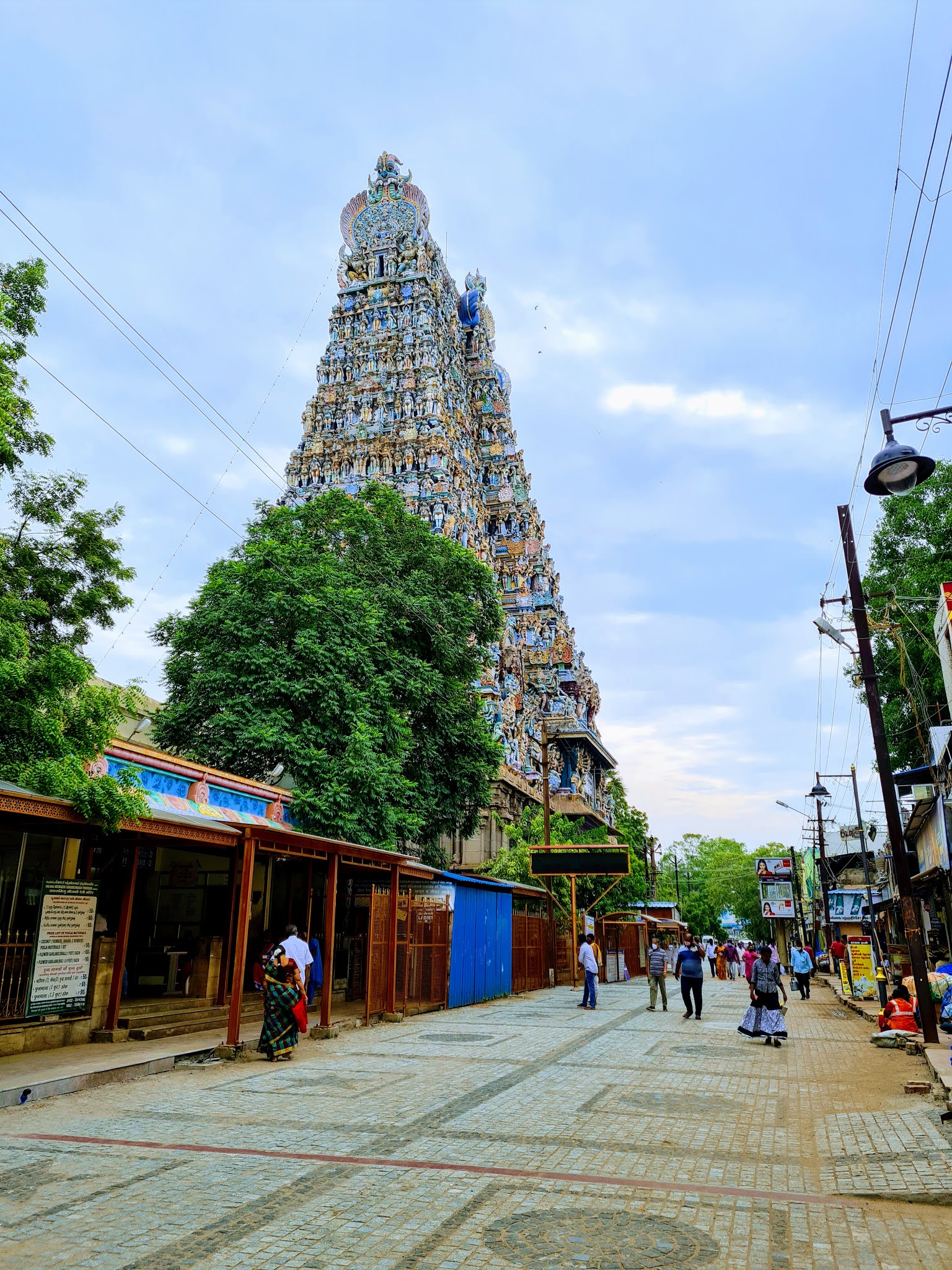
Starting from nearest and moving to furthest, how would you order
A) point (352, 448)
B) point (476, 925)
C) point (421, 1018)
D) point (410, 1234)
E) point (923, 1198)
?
point (410, 1234) → point (923, 1198) → point (421, 1018) → point (476, 925) → point (352, 448)

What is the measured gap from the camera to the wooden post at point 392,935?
1645cm

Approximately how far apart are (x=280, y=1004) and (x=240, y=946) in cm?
111

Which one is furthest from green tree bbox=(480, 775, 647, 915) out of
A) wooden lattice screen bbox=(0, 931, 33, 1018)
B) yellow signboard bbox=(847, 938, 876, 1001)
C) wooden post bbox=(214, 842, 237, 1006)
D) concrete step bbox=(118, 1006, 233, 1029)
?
wooden lattice screen bbox=(0, 931, 33, 1018)

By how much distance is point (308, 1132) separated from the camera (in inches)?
Result: 288

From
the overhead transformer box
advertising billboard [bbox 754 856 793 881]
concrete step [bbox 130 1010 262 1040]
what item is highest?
advertising billboard [bbox 754 856 793 881]

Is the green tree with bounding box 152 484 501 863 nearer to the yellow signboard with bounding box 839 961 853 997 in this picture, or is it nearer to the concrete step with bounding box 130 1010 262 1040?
the concrete step with bounding box 130 1010 262 1040

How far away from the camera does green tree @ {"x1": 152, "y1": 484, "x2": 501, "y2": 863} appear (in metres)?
20.2

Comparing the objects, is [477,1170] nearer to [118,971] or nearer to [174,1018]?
[118,971]

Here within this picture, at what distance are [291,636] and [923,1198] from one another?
18.1 meters

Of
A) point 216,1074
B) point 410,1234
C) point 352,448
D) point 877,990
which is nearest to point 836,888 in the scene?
point 877,990

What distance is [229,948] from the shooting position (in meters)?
17.1

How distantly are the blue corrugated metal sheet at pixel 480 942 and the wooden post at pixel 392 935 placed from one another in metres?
3.05

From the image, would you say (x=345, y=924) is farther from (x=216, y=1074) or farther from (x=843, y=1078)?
(x=843, y=1078)

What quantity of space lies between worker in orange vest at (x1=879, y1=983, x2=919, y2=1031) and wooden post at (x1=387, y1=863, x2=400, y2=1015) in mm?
8501
